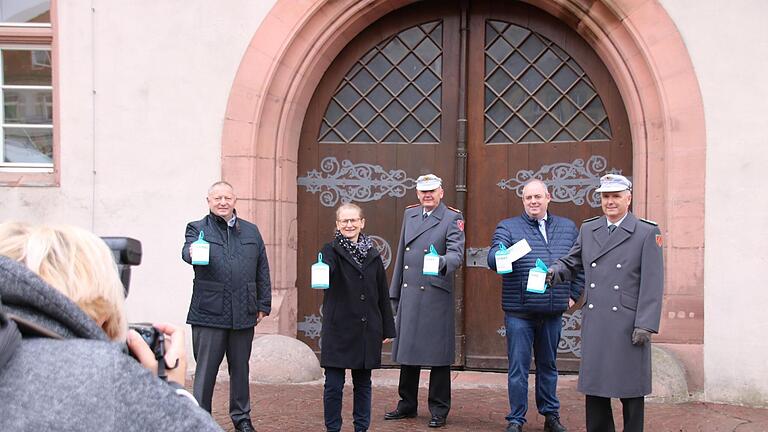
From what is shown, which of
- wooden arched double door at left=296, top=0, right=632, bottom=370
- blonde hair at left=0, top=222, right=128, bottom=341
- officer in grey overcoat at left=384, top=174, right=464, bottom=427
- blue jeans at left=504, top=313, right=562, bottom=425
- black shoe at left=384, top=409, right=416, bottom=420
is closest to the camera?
blonde hair at left=0, top=222, right=128, bottom=341

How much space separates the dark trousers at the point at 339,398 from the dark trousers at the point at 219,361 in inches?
26.0

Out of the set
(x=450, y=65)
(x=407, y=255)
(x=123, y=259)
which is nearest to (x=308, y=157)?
(x=450, y=65)

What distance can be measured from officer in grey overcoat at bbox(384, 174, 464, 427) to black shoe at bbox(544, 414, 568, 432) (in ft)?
2.25

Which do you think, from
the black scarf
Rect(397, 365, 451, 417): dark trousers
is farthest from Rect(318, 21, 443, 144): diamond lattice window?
the black scarf

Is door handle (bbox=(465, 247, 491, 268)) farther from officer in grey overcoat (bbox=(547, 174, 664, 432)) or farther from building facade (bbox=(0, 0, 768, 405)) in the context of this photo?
officer in grey overcoat (bbox=(547, 174, 664, 432))

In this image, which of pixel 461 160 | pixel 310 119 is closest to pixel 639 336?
pixel 461 160

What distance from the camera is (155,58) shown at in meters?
8.14

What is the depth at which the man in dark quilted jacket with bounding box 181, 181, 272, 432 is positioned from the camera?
19.1 ft

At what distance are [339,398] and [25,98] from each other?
4913 mm

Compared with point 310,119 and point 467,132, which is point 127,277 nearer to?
point 467,132

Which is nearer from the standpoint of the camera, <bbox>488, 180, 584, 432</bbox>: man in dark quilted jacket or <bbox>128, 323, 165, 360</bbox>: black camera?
<bbox>128, 323, 165, 360</bbox>: black camera

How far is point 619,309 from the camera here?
504cm

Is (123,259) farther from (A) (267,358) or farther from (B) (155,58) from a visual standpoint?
(B) (155,58)

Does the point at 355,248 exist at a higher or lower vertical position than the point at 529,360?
higher
